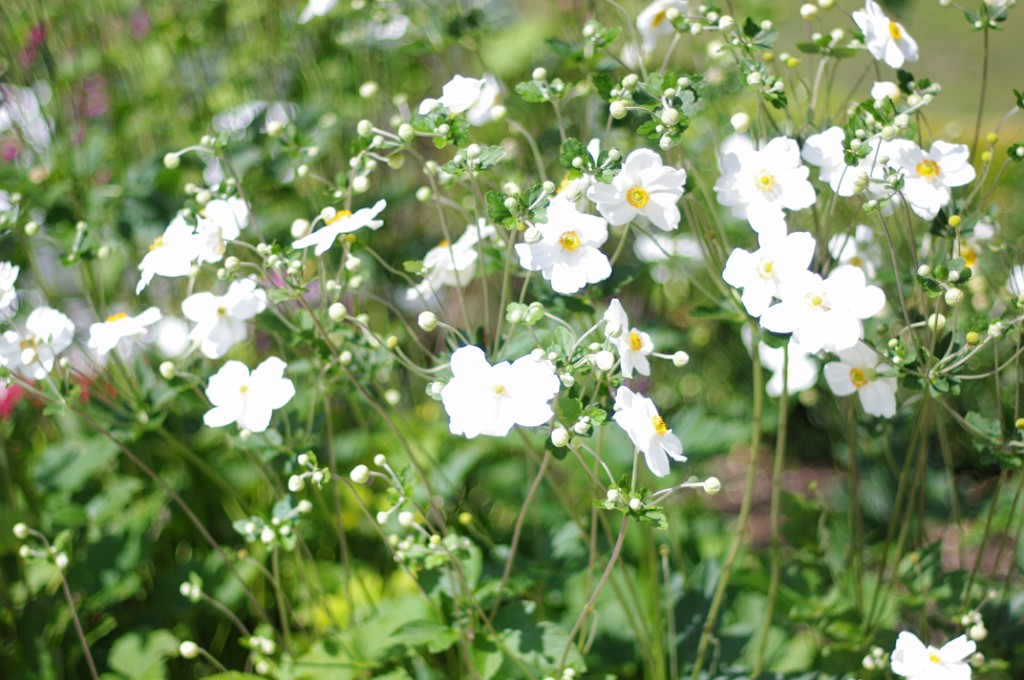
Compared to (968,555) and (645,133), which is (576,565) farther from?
(968,555)

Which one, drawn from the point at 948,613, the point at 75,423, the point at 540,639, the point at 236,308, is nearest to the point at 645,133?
the point at 236,308

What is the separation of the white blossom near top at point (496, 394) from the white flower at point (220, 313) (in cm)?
47

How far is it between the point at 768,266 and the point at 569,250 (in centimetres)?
27

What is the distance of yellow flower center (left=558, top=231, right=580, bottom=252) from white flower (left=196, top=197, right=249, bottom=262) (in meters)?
0.50

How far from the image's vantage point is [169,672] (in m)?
2.07

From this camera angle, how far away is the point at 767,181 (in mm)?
1345

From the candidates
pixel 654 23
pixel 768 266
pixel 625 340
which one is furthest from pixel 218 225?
pixel 654 23

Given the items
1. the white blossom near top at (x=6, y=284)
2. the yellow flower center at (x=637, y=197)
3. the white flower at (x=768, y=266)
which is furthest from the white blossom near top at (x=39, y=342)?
the white flower at (x=768, y=266)

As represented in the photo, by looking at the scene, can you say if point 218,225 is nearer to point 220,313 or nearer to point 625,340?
point 220,313

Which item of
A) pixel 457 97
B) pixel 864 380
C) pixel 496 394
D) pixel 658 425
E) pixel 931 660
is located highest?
pixel 457 97

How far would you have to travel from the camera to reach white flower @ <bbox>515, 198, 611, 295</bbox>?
124cm

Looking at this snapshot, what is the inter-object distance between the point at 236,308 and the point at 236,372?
11cm

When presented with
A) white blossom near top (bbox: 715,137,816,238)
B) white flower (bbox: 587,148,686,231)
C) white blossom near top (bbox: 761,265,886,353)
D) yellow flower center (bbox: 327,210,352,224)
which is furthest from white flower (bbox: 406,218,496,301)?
white blossom near top (bbox: 761,265,886,353)

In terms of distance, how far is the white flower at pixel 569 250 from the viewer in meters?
1.24
